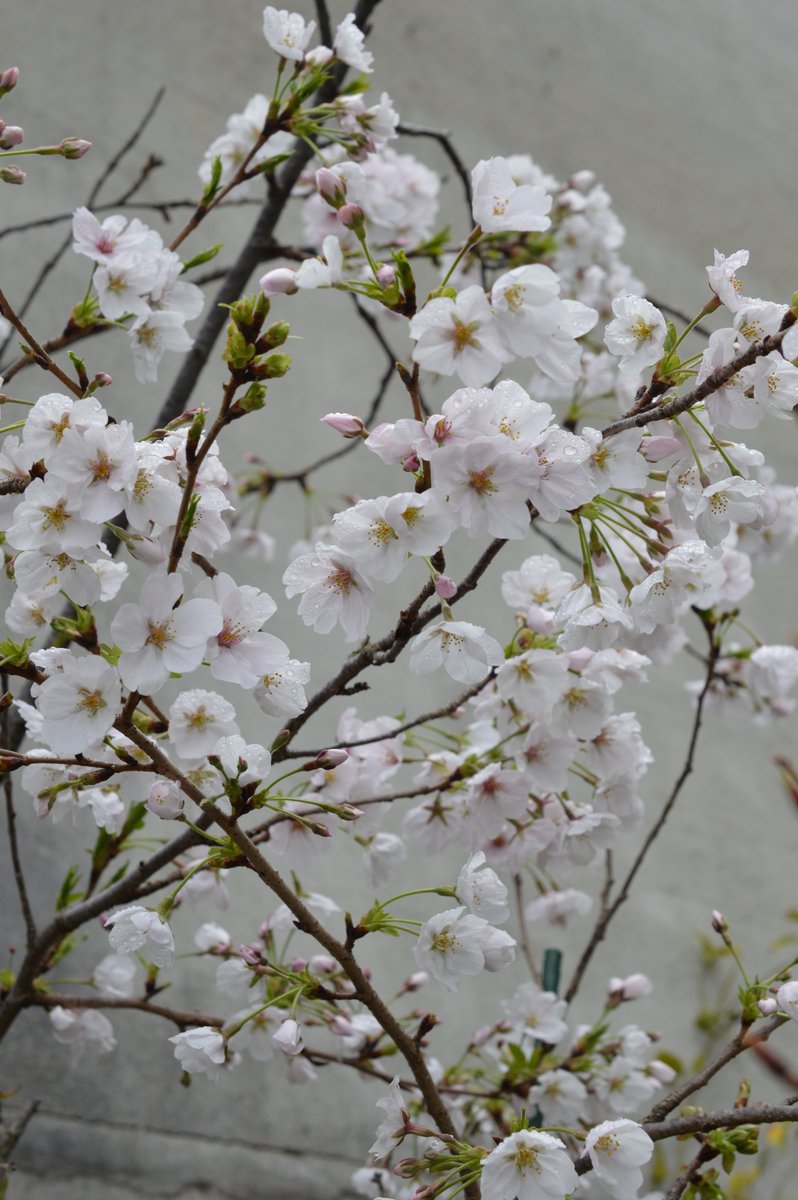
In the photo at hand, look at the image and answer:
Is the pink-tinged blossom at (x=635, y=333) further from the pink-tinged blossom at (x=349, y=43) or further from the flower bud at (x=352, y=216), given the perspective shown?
the pink-tinged blossom at (x=349, y=43)

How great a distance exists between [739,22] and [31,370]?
8.09ft

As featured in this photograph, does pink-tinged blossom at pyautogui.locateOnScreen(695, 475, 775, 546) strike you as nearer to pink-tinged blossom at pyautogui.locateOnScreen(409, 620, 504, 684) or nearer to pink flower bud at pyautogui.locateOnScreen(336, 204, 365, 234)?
pink-tinged blossom at pyautogui.locateOnScreen(409, 620, 504, 684)

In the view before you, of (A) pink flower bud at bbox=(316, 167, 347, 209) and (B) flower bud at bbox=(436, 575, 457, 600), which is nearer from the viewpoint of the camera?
(B) flower bud at bbox=(436, 575, 457, 600)

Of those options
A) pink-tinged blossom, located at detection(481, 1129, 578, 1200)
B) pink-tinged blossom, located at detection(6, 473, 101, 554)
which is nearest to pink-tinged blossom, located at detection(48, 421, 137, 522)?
pink-tinged blossom, located at detection(6, 473, 101, 554)

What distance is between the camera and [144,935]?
74 centimetres

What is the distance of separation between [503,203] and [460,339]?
9 centimetres

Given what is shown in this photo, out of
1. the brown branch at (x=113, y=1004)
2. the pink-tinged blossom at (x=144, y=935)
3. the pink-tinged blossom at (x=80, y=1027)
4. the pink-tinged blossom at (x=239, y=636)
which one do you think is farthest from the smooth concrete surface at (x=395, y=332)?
the pink-tinged blossom at (x=239, y=636)

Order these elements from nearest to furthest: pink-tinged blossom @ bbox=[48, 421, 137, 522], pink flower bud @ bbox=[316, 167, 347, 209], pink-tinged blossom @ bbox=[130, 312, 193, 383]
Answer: pink-tinged blossom @ bbox=[48, 421, 137, 522] < pink flower bud @ bbox=[316, 167, 347, 209] < pink-tinged blossom @ bbox=[130, 312, 193, 383]

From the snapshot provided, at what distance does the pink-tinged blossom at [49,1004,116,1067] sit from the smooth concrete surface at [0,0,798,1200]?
17.9 inches

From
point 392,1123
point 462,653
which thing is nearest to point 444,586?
point 462,653


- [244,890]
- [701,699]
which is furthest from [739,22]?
[244,890]

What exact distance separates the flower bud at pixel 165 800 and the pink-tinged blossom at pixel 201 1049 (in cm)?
17

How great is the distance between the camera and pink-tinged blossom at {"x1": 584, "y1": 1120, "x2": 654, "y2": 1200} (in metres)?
0.78

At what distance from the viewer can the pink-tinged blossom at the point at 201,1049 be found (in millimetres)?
796
